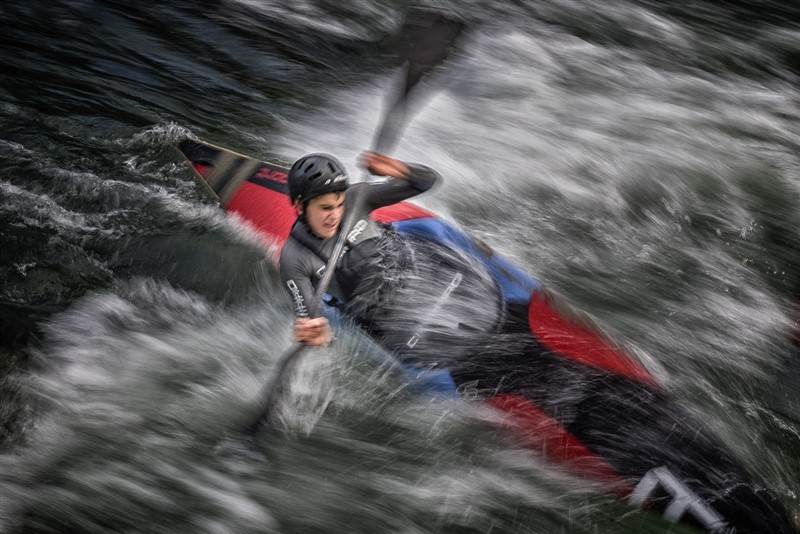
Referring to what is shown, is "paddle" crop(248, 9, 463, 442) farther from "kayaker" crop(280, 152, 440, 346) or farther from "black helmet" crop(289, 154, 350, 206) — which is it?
"black helmet" crop(289, 154, 350, 206)

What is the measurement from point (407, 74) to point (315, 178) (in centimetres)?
80

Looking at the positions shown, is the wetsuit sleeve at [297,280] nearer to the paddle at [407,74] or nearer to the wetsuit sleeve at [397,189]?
the paddle at [407,74]

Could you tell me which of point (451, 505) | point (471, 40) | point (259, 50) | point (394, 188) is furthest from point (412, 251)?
point (471, 40)

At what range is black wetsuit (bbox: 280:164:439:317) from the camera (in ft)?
10.6

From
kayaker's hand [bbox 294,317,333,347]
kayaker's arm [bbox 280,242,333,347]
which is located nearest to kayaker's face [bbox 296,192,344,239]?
kayaker's arm [bbox 280,242,333,347]

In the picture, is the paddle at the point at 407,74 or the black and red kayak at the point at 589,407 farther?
the paddle at the point at 407,74

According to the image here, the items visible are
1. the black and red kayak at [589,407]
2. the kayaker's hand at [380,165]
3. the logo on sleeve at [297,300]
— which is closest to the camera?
the black and red kayak at [589,407]

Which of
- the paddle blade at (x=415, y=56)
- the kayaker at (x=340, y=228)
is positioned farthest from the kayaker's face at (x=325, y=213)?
the paddle blade at (x=415, y=56)

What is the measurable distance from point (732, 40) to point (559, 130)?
3.05 metres

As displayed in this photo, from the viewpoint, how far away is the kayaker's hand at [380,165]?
10.8 feet

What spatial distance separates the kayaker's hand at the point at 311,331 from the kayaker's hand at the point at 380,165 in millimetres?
744

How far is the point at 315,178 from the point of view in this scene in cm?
317

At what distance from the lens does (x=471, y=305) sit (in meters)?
3.36

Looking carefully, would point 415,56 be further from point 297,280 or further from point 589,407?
point 589,407
